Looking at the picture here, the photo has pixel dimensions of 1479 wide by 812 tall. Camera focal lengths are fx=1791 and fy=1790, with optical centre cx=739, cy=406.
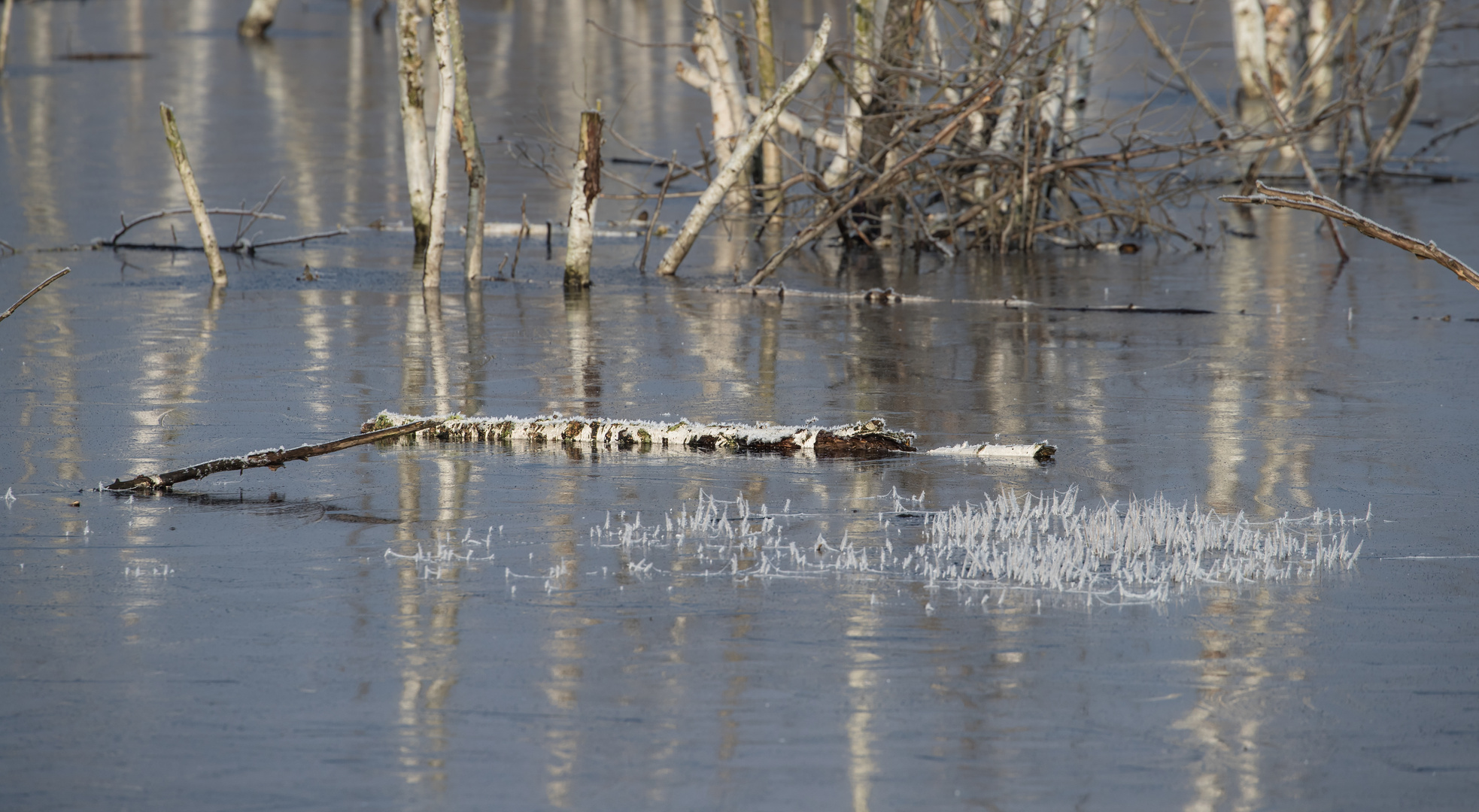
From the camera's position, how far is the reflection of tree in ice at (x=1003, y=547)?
7000mm

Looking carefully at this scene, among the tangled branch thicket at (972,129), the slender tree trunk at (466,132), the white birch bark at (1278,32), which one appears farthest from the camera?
the white birch bark at (1278,32)

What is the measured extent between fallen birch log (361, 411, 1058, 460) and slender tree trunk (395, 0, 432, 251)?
5819 mm

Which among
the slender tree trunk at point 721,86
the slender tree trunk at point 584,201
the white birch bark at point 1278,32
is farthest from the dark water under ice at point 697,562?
the white birch bark at point 1278,32

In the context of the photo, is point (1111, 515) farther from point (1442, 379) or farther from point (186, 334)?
point (186, 334)

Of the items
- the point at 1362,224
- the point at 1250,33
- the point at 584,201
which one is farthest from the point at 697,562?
the point at 1250,33

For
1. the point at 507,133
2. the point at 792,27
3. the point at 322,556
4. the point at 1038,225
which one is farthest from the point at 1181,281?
the point at 792,27

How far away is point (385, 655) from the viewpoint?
6.07 m

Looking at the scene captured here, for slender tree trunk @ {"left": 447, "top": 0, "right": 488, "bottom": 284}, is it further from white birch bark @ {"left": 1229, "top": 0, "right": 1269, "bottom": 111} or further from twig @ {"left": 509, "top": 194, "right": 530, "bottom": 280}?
white birch bark @ {"left": 1229, "top": 0, "right": 1269, "bottom": 111}

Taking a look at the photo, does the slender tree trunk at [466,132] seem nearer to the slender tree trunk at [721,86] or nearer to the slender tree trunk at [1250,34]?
the slender tree trunk at [721,86]

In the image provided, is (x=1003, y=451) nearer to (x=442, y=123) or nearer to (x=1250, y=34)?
(x=442, y=123)

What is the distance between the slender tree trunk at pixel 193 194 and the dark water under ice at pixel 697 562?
375 mm

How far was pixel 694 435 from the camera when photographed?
30.4 feet

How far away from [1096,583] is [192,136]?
23873mm

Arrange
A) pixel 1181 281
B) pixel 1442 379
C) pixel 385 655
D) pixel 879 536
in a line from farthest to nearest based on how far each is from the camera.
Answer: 1. pixel 1181 281
2. pixel 1442 379
3. pixel 879 536
4. pixel 385 655
